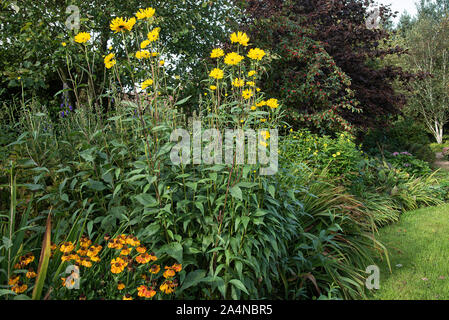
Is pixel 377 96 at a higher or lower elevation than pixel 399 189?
higher

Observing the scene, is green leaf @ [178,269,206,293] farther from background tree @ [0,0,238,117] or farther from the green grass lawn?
background tree @ [0,0,238,117]

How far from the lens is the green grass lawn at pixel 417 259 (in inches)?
100

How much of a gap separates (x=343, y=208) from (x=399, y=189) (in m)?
2.48

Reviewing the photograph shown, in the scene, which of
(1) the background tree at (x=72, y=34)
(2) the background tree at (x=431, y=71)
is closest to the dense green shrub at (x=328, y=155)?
(1) the background tree at (x=72, y=34)

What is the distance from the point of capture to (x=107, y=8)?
4.96 m

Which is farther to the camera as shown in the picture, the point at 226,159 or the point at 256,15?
the point at 256,15

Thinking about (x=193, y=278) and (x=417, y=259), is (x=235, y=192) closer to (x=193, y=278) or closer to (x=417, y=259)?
(x=193, y=278)

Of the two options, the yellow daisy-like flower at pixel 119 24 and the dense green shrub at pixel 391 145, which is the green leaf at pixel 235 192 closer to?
the yellow daisy-like flower at pixel 119 24

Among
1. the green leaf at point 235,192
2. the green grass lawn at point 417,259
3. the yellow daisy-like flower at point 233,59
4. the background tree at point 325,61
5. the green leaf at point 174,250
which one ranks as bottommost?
the green grass lawn at point 417,259

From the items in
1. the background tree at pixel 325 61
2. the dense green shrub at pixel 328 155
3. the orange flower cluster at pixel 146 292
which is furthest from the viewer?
the background tree at pixel 325 61

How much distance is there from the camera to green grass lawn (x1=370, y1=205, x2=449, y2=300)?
254 cm

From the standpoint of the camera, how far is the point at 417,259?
3133 mm
